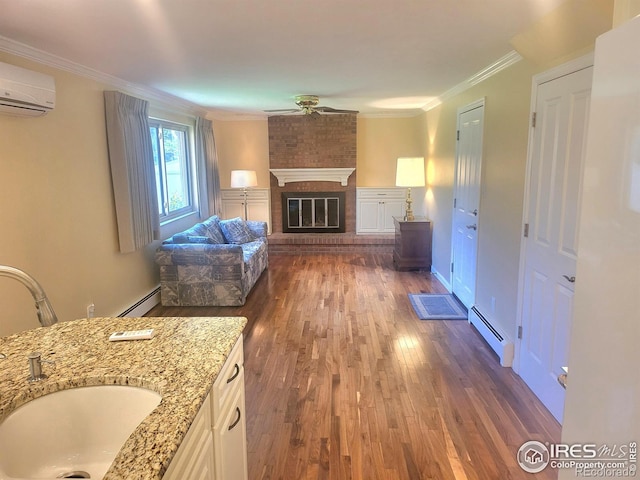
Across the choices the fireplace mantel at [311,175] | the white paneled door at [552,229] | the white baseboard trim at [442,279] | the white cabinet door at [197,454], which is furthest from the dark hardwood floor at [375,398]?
the fireplace mantel at [311,175]

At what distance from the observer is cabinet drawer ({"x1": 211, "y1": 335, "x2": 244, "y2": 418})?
1384mm

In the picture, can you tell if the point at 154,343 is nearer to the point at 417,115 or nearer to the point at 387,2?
the point at 387,2

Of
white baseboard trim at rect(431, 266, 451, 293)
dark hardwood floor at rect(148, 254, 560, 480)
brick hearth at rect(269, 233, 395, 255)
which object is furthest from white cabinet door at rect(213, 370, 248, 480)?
brick hearth at rect(269, 233, 395, 255)

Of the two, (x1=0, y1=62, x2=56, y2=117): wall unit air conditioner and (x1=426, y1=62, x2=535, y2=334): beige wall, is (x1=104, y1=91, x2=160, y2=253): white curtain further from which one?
(x1=426, y1=62, x2=535, y2=334): beige wall

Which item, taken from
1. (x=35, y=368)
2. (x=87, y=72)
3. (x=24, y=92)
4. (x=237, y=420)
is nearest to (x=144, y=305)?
(x=87, y=72)

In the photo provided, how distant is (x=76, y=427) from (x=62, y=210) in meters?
2.30

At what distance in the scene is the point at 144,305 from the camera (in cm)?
432

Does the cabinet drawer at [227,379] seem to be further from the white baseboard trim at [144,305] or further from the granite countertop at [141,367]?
the white baseboard trim at [144,305]

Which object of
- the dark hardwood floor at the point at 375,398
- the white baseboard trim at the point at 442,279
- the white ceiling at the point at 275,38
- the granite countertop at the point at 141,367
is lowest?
the dark hardwood floor at the point at 375,398

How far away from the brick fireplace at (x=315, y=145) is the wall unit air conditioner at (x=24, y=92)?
456 centimetres

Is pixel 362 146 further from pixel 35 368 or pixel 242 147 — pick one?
pixel 35 368

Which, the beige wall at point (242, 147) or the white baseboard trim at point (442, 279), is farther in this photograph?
the beige wall at point (242, 147)

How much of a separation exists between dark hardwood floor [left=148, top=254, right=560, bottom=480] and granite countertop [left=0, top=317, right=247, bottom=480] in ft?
3.18

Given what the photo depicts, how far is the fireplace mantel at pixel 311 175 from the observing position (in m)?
7.18
